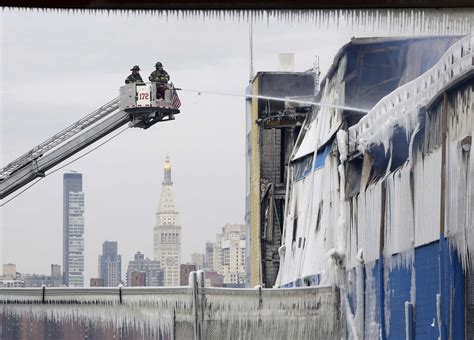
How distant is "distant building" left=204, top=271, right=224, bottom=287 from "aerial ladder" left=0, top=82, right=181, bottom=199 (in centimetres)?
156

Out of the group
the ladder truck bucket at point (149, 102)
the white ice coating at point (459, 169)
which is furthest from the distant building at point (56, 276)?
the white ice coating at point (459, 169)

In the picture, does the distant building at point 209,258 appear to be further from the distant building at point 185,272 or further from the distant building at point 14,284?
the distant building at point 14,284

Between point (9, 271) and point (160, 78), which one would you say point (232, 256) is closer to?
point (9, 271)

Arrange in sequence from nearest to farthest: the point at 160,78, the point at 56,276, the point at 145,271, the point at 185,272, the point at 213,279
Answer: the point at 160,78 → the point at 56,276 → the point at 145,271 → the point at 185,272 → the point at 213,279

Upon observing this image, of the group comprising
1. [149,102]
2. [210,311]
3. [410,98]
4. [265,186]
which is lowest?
[210,311]

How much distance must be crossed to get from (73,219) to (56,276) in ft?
1.06

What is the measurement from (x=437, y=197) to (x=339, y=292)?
1.80 metres

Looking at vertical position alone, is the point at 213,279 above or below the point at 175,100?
below

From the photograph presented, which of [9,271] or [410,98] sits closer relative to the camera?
[9,271]

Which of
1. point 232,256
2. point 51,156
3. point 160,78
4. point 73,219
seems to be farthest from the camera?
point 232,256

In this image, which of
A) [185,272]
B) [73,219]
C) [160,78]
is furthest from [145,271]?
[160,78]

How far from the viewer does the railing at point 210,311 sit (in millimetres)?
4836

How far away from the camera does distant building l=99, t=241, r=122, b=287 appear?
4719 mm

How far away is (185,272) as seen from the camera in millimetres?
6016
